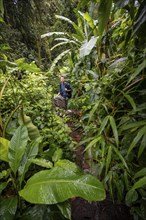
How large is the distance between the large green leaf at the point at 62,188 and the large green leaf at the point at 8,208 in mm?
150

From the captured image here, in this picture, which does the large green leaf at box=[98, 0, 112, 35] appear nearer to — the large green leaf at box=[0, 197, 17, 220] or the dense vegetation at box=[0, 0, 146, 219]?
the dense vegetation at box=[0, 0, 146, 219]

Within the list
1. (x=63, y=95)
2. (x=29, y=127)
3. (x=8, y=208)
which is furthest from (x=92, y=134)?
(x=63, y=95)

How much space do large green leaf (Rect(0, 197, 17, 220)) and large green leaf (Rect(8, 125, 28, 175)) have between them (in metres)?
0.16

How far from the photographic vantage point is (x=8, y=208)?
3.85 feet

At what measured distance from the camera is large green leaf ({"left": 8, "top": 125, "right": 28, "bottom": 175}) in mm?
1296

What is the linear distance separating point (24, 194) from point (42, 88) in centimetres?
222

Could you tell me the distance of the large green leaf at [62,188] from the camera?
1.00 m

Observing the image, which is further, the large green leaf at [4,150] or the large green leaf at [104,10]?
the large green leaf at [4,150]

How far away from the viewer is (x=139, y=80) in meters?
1.50

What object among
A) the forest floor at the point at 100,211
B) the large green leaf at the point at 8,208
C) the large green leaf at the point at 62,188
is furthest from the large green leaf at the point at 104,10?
the forest floor at the point at 100,211

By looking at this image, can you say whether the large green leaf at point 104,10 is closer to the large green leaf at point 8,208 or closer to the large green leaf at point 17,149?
the large green leaf at point 17,149

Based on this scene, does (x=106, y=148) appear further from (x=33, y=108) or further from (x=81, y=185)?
(x=33, y=108)

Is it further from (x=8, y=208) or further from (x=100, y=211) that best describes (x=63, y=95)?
(x=8, y=208)

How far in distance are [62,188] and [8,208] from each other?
0.36m
